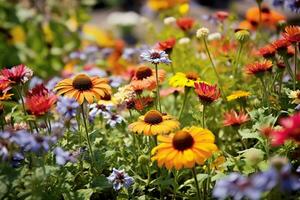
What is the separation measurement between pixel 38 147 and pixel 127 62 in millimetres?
2046

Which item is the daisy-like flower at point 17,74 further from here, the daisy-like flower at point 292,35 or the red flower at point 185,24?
the red flower at point 185,24

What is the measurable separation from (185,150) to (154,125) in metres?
0.20

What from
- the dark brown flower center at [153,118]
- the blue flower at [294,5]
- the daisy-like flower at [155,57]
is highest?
the blue flower at [294,5]

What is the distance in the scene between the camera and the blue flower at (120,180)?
1644mm

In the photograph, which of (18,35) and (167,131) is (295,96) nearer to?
(167,131)

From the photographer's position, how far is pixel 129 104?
1.89 metres

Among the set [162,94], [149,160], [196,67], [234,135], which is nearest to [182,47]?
[196,67]

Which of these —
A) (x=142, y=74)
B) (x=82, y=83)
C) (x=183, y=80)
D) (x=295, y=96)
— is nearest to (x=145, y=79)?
(x=142, y=74)

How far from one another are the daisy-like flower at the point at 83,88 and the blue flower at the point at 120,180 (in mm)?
234

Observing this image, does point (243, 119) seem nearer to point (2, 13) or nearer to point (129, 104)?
point (129, 104)

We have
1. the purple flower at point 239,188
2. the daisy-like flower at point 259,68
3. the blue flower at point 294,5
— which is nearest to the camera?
the purple flower at point 239,188

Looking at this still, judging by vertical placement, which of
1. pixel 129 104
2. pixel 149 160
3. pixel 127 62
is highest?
pixel 129 104

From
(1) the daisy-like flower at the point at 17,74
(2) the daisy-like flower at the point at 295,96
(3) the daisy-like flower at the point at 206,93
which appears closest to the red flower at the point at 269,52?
(2) the daisy-like flower at the point at 295,96

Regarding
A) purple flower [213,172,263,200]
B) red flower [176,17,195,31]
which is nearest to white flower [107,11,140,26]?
red flower [176,17,195,31]
